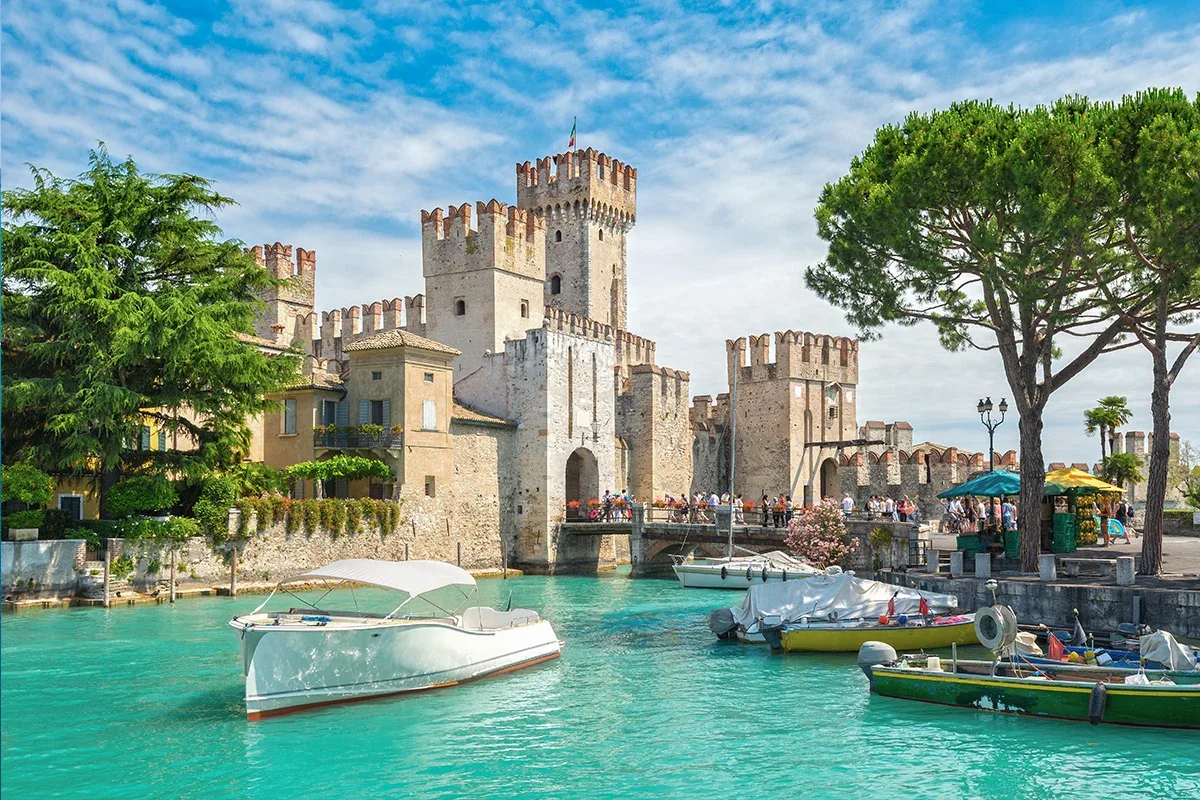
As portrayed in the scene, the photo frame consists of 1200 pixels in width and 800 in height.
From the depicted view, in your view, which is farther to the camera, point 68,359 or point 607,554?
point 607,554

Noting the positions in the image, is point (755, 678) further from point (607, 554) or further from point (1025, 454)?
point (607, 554)

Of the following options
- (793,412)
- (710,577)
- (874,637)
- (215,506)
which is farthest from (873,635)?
(793,412)

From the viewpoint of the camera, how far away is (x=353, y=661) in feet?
46.5

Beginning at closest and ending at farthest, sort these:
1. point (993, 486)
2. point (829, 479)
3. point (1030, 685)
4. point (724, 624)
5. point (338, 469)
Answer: point (1030, 685) < point (724, 624) < point (993, 486) < point (338, 469) < point (829, 479)

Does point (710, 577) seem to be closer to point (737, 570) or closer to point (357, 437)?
point (737, 570)

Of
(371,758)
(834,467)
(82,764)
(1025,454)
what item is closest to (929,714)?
(371,758)

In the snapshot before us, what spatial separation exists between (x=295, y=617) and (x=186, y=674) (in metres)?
2.57

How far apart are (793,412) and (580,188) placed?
1441 centimetres

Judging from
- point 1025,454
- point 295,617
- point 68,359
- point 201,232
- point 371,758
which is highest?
point 201,232

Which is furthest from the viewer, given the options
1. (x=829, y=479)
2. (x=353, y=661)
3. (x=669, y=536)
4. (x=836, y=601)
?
(x=829, y=479)

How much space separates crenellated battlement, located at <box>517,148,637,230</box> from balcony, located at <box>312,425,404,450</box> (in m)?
20.1

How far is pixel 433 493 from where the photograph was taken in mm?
33625

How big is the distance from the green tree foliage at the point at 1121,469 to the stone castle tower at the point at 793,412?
10056 mm

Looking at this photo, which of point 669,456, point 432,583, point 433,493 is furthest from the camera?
point 669,456
